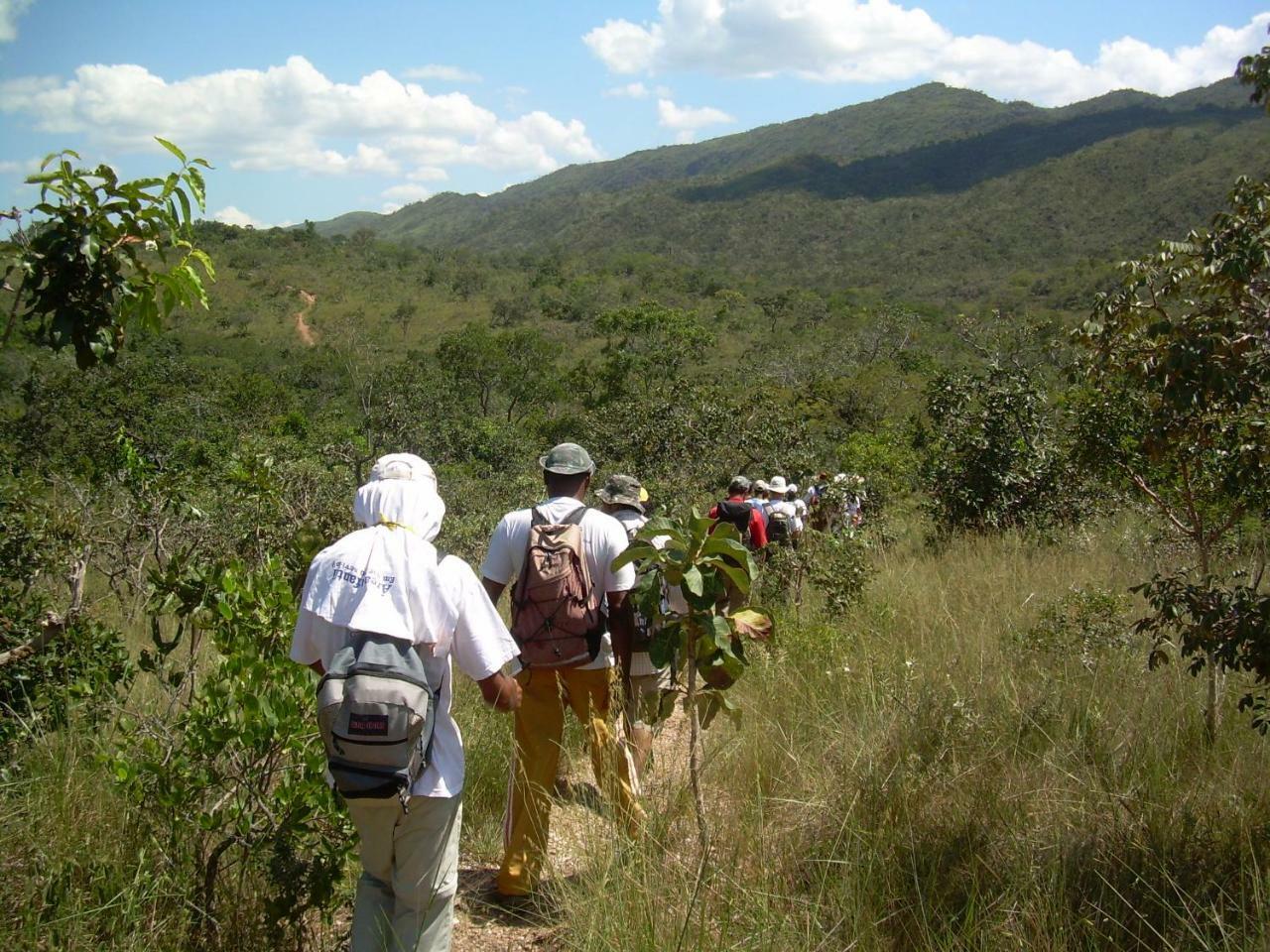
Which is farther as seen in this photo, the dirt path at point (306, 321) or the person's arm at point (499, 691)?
the dirt path at point (306, 321)

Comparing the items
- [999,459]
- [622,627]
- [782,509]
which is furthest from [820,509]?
[622,627]

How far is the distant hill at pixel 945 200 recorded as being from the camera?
7044cm

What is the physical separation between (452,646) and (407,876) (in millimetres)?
591

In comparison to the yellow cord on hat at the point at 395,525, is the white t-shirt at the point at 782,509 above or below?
below

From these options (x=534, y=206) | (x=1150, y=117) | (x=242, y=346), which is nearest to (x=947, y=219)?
(x=1150, y=117)

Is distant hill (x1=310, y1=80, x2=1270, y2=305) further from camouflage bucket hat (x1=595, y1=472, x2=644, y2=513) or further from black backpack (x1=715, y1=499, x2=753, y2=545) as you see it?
camouflage bucket hat (x1=595, y1=472, x2=644, y2=513)

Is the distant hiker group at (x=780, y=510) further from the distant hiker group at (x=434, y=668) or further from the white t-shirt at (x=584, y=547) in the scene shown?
the distant hiker group at (x=434, y=668)

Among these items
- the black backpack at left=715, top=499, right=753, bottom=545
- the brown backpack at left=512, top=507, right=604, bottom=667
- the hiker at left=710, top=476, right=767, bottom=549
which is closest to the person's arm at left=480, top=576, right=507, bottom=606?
the brown backpack at left=512, top=507, right=604, bottom=667

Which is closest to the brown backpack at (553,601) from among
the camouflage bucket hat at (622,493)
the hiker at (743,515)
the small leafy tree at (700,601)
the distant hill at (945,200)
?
the small leafy tree at (700,601)

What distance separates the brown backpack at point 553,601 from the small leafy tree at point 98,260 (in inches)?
57.2

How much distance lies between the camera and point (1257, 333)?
120 inches

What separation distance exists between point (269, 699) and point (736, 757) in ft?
6.05

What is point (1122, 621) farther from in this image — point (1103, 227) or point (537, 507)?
point (1103, 227)

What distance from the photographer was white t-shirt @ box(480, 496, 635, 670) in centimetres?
352
